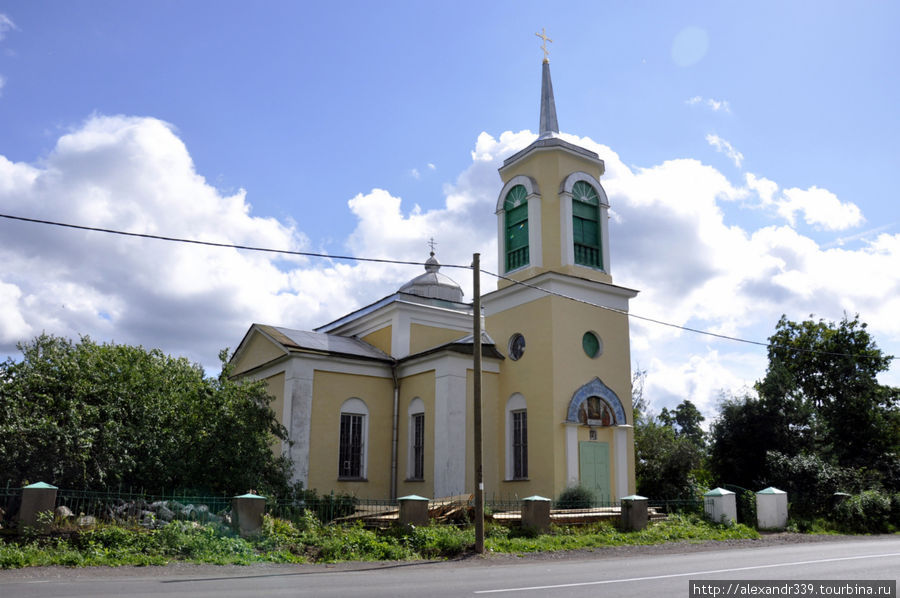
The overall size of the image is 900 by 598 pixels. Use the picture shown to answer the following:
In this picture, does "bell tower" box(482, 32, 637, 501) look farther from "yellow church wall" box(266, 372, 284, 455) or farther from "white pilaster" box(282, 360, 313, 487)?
"yellow church wall" box(266, 372, 284, 455)

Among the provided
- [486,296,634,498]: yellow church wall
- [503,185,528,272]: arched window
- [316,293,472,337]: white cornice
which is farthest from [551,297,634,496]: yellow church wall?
[316,293,472,337]: white cornice

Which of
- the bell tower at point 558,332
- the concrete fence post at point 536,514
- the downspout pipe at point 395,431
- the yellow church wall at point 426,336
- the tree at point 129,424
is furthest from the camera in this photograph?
the yellow church wall at point 426,336

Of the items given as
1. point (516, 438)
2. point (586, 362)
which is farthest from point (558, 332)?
point (516, 438)

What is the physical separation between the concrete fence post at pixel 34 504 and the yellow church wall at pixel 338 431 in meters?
9.32

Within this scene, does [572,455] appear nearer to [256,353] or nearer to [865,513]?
[865,513]

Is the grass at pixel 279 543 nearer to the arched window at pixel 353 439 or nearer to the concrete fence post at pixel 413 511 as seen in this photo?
the concrete fence post at pixel 413 511

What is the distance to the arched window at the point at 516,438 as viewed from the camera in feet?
70.7

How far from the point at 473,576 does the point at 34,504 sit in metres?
7.75

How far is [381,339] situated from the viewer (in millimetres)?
26375

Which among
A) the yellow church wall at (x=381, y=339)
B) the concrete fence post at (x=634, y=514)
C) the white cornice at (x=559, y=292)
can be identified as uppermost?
the white cornice at (x=559, y=292)

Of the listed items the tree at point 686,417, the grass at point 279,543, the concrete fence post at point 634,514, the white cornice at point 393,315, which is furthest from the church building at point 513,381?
the tree at point 686,417

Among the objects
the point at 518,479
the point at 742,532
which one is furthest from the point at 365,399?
the point at 742,532

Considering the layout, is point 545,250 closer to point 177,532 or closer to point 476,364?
point 476,364

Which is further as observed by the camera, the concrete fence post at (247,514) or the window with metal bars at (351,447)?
the window with metal bars at (351,447)
